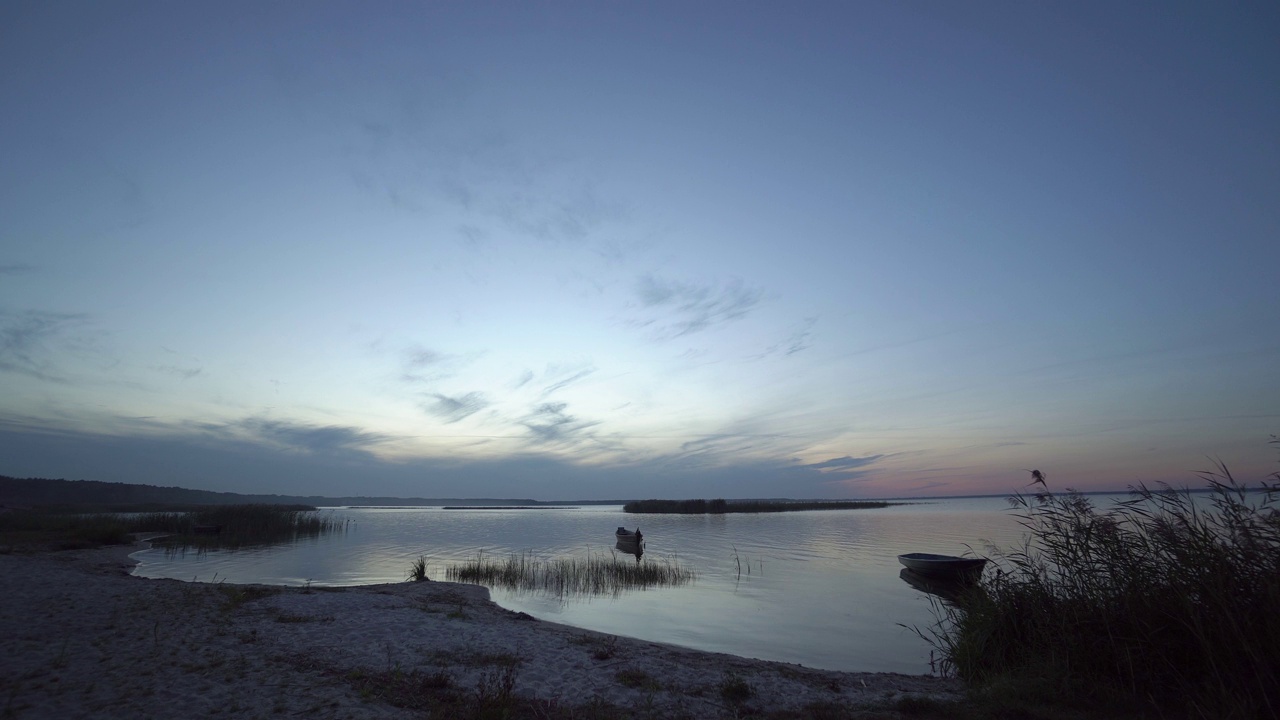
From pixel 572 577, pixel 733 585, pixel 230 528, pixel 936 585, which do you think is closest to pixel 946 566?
pixel 936 585

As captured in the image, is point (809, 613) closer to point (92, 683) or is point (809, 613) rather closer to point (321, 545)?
point (92, 683)

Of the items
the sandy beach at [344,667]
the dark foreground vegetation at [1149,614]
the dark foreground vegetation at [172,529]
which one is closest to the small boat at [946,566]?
the dark foreground vegetation at [1149,614]

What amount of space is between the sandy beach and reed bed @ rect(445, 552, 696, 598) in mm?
7863

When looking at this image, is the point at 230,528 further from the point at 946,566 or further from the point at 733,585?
the point at 946,566

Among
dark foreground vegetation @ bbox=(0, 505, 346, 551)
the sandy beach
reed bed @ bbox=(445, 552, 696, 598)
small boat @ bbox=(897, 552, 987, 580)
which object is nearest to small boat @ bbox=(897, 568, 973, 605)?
small boat @ bbox=(897, 552, 987, 580)

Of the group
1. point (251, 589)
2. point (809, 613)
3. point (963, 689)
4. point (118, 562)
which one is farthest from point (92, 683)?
point (118, 562)

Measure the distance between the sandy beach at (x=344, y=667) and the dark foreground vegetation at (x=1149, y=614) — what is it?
5.01 ft

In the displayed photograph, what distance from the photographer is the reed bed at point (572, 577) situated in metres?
23.1

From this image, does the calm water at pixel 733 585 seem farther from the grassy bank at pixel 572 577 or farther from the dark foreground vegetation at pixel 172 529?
the dark foreground vegetation at pixel 172 529

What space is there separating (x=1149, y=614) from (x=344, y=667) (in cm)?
1267

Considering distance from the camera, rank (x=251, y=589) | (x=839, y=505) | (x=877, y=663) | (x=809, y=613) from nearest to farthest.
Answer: (x=877, y=663) < (x=251, y=589) < (x=809, y=613) < (x=839, y=505)

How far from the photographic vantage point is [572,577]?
24.5 m

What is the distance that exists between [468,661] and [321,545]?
3466 centimetres

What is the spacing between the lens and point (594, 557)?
110 feet
